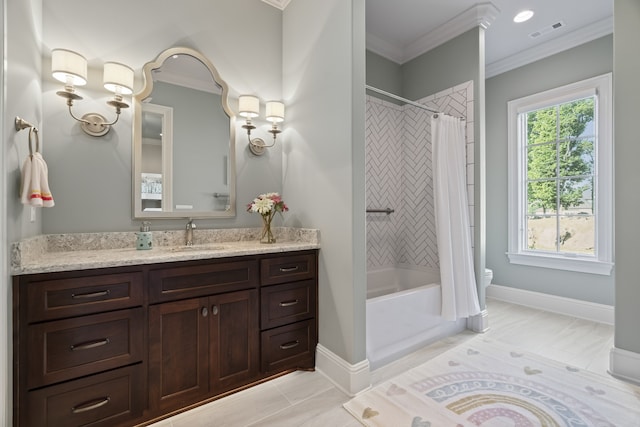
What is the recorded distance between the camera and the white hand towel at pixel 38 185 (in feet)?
4.42

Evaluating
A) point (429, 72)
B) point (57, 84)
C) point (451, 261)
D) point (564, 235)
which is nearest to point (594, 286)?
point (564, 235)

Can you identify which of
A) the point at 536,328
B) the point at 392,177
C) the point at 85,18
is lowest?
the point at 536,328

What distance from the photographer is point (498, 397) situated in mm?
1773

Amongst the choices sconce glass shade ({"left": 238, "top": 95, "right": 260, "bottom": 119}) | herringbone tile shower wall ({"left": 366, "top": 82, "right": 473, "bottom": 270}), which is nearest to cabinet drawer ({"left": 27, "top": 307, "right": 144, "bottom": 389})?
sconce glass shade ({"left": 238, "top": 95, "right": 260, "bottom": 119})

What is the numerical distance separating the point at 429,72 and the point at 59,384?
3.98 m

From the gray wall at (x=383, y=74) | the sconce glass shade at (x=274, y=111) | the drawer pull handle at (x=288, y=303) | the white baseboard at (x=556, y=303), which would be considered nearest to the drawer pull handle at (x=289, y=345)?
the drawer pull handle at (x=288, y=303)

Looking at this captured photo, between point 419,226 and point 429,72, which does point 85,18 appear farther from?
point 419,226

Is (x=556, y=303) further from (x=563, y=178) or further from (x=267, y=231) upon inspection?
(x=267, y=231)

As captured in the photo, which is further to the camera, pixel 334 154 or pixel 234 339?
pixel 334 154

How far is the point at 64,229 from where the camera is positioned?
177cm

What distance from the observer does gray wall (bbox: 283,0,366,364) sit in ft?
6.24

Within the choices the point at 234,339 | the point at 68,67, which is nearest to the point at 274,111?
the point at 68,67

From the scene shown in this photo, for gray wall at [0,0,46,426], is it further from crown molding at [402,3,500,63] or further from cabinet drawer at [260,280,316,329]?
crown molding at [402,3,500,63]

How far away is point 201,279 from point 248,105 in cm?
141
